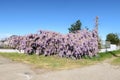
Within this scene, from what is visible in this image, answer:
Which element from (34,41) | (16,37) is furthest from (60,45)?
(16,37)

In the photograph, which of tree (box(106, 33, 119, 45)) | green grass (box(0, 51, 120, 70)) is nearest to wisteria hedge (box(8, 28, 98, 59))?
green grass (box(0, 51, 120, 70))

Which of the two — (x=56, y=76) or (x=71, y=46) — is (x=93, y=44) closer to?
(x=71, y=46)

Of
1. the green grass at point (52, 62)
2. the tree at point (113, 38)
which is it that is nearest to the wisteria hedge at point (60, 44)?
the green grass at point (52, 62)

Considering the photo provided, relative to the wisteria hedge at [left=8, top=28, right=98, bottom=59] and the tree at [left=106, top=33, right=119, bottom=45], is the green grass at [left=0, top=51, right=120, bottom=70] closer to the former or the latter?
the wisteria hedge at [left=8, top=28, right=98, bottom=59]

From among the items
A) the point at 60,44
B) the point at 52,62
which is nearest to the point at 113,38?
the point at 60,44

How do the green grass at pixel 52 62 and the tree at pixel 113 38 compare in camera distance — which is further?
the tree at pixel 113 38

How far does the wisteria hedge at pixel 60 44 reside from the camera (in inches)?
944

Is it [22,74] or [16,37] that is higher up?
[16,37]

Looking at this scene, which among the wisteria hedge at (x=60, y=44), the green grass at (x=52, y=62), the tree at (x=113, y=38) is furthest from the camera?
the tree at (x=113, y=38)

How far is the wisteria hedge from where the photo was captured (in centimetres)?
2398

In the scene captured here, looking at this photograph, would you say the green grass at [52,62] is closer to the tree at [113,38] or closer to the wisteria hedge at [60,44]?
the wisteria hedge at [60,44]

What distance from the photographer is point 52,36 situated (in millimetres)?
24609

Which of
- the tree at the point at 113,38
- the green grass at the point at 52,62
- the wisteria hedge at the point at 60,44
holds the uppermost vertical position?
the tree at the point at 113,38

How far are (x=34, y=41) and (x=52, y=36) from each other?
184 centimetres
